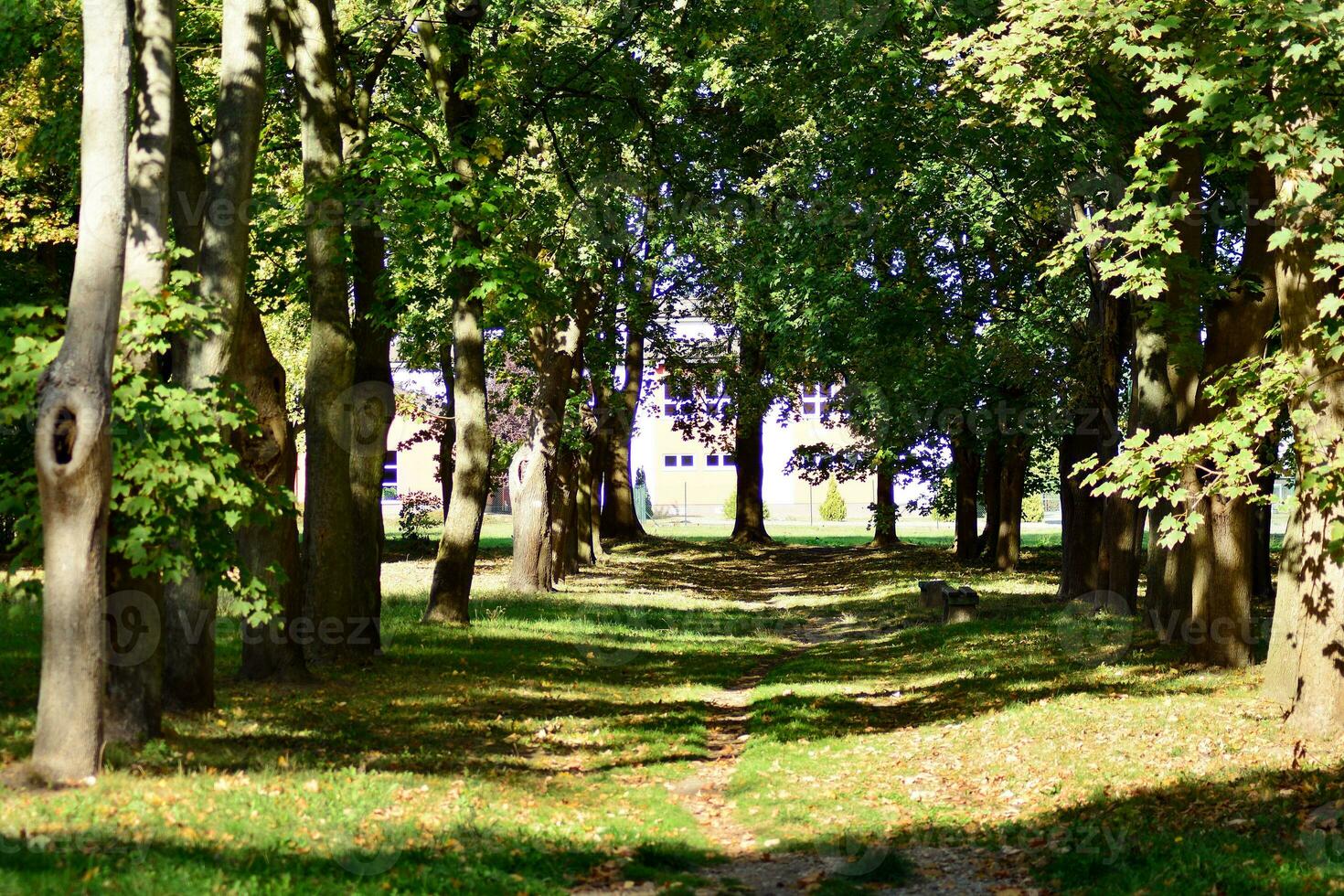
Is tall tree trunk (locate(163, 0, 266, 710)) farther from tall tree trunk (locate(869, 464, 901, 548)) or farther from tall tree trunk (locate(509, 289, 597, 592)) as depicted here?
tall tree trunk (locate(869, 464, 901, 548))

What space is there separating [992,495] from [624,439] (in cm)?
1314

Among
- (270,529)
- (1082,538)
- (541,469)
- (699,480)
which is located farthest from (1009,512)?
(699,480)

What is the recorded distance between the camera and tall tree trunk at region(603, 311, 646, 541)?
3662 cm

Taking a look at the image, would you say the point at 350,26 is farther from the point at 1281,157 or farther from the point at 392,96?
the point at 1281,157

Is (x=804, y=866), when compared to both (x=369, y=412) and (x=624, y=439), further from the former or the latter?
(x=624, y=439)

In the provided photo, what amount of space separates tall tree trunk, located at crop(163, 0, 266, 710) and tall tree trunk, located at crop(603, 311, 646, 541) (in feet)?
66.7

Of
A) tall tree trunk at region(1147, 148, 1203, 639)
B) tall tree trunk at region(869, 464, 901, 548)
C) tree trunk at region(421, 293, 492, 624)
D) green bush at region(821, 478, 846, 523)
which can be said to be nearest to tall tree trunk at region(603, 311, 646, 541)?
tall tree trunk at region(869, 464, 901, 548)

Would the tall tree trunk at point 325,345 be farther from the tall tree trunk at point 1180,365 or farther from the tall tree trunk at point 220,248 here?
the tall tree trunk at point 1180,365

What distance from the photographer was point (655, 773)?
11062mm

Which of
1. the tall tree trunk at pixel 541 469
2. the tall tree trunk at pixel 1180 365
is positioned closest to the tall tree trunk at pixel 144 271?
the tall tree trunk at pixel 1180 365

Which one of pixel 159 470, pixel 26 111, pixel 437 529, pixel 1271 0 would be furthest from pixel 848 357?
pixel 437 529

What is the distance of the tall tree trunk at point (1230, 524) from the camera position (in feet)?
48.3

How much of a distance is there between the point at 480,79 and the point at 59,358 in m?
10.3

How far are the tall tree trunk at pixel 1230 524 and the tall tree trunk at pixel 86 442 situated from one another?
11.2 metres
